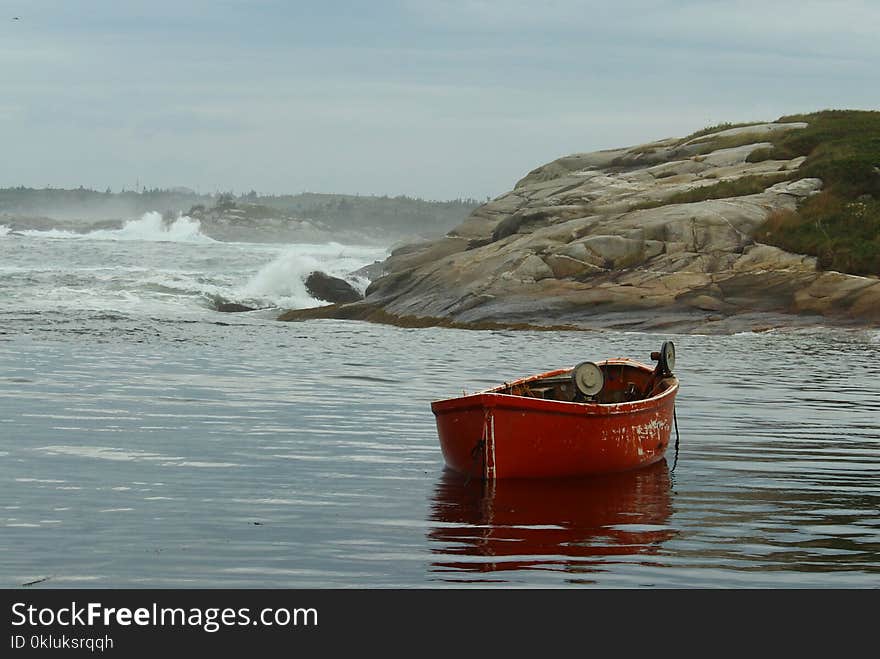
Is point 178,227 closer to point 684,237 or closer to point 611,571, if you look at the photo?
point 684,237

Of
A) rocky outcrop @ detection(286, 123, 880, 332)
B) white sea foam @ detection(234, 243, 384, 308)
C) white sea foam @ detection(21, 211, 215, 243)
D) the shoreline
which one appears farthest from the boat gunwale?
white sea foam @ detection(21, 211, 215, 243)

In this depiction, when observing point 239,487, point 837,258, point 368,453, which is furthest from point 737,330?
point 239,487

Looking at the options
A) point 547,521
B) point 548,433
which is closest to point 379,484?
point 548,433

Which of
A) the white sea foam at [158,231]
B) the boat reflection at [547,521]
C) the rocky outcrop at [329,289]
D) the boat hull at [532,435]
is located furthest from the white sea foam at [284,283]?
the white sea foam at [158,231]

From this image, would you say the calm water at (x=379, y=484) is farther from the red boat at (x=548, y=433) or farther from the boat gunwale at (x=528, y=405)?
the boat gunwale at (x=528, y=405)

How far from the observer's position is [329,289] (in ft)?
201

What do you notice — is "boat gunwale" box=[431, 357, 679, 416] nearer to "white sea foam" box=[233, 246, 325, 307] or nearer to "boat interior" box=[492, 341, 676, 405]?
"boat interior" box=[492, 341, 676, 405]

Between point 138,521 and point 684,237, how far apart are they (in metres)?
34.6

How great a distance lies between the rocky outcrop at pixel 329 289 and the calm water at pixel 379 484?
29.1 metres

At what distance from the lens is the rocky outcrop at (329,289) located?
200ft

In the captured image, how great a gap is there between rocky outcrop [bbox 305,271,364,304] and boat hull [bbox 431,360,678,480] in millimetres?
44990

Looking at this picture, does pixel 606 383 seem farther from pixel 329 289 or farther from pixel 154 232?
pixel 154 232

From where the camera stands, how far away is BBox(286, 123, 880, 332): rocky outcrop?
4003 cm

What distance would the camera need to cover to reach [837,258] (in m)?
42.6
